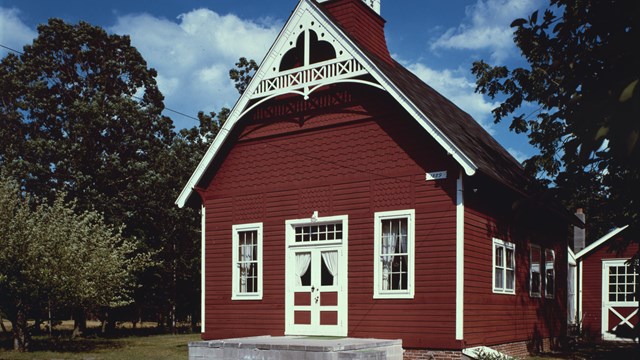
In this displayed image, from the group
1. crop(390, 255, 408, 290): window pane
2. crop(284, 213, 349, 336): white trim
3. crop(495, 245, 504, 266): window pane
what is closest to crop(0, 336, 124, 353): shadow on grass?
crop(284, 213, 349, 336): white trim

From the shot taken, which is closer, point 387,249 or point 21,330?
point 387,249

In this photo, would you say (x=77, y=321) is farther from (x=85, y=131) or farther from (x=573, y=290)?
(x=573, y=290)

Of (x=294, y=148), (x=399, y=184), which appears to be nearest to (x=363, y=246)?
(x=399, y=184)

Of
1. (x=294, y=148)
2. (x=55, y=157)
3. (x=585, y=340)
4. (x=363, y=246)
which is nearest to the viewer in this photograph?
(x=363, y=246)

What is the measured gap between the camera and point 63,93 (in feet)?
110

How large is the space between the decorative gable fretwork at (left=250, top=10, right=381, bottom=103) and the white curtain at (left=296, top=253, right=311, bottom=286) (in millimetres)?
4066

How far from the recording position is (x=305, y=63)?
54.3 ft

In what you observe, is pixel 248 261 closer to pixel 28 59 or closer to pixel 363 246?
pixel 363 246

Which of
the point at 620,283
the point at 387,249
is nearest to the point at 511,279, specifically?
the point at 387,249

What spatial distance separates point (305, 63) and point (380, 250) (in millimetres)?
5019

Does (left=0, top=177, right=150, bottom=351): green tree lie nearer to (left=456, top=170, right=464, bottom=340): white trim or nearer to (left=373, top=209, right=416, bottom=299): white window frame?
(left=373, top=209, right=416, bottom=299): white window frame

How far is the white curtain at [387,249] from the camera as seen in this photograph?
1543 centimetres

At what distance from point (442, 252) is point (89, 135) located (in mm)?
22943

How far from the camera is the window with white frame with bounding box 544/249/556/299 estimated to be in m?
20.6
